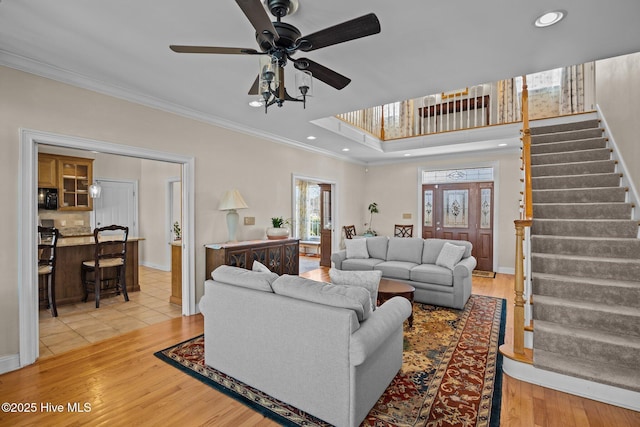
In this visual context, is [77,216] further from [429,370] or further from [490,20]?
[490,20]

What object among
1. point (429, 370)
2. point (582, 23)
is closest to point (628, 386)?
point (429, 370)

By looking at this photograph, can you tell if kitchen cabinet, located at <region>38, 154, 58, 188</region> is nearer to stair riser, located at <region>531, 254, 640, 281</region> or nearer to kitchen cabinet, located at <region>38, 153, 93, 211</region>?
kitchen cabinet, located at <region>38, 153, 93, 211</region>

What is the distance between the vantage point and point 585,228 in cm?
352

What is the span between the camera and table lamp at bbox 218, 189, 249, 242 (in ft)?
14.5

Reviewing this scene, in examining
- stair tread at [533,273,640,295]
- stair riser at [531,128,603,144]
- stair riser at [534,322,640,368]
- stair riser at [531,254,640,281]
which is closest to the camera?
stair riser at [534,322,640,368]

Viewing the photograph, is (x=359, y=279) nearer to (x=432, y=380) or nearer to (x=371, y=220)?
(x=432, y=380)

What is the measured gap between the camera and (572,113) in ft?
16.9

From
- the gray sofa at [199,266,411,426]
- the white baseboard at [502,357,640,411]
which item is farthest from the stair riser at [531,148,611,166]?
the gray sofa at [199,266,411,426]

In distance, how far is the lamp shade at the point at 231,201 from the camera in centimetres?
442

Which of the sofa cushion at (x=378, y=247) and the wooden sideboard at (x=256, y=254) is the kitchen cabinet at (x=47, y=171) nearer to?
the wooden sideboard at (x=256, y=254)

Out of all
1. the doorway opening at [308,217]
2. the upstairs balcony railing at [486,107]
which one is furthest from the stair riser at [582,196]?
the doorway opening at [308,217]

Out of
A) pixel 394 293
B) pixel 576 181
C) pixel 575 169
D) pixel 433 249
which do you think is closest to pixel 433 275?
pixel 433 249

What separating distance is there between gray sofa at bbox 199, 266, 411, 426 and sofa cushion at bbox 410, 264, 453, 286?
2.07 m

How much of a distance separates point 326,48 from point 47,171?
6325 mm
